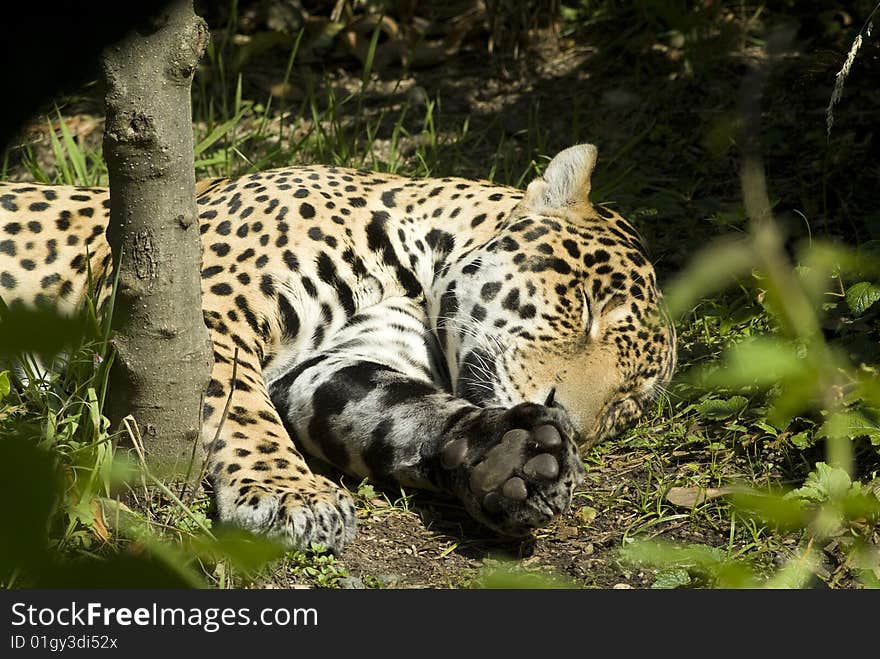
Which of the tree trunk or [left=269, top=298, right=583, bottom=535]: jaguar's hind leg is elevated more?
the tree trunk

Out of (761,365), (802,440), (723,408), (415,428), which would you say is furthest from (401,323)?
(761,365)

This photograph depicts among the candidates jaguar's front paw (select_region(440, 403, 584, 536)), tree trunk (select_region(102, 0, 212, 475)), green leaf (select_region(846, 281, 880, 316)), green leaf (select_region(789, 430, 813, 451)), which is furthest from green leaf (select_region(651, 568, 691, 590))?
tree trunk (select_region(102, 0, 212, 475))

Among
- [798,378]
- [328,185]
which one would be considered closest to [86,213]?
[328,185]

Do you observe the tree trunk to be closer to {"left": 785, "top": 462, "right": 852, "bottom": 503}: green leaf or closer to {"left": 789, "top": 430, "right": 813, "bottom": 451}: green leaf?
{"left": 785, "top": 462, "right": 852, "bottom": 503}: green leaf

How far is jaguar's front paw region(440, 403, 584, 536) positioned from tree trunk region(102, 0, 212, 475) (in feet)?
3.28

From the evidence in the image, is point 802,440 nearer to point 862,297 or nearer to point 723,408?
point 723,408

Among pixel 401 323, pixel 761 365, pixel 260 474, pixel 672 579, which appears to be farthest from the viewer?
pixel 401 323

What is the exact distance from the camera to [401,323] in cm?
479

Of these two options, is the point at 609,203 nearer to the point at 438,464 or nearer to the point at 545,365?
the point at 545,365

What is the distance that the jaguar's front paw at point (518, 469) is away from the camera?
11.7 ft

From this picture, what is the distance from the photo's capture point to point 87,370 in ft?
12.9

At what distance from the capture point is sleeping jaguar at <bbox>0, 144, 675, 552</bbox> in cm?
377

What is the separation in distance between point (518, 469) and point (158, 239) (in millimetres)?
1412

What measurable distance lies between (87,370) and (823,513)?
317cm
